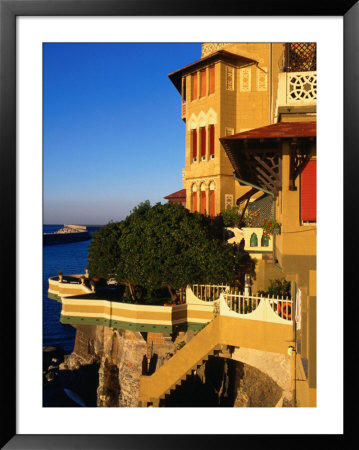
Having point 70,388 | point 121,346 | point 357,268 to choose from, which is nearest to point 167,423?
point 357,268

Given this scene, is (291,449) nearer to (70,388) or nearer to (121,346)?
(121,346)

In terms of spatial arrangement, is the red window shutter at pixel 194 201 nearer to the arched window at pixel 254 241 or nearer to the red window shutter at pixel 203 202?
the red window shutter at pixel 203 202

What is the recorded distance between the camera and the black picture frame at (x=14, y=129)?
552 centimetres

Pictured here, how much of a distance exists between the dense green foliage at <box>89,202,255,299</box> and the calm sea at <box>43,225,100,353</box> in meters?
2.53

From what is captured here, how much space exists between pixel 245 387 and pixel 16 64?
13.1 meters

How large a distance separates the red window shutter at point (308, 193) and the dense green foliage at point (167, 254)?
755cm

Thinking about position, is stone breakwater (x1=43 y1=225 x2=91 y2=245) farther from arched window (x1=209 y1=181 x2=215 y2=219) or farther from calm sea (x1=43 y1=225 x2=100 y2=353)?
arched window (x1=209 y1=181 x2=215 y2=219)

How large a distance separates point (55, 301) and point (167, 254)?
45506 millimetres

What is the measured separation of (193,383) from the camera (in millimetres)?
17531

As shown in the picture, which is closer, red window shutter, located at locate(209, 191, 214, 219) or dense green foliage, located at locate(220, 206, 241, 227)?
dense green foliage, located at locate(220, 206, 241, 227)

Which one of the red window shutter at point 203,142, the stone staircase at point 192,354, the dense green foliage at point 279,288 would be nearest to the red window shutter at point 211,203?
the red window shutter at point 203,142

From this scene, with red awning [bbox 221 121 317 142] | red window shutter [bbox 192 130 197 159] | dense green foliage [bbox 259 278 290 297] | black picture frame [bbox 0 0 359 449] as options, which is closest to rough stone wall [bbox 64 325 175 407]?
dense green foliage [bbox 259 278 290 297]

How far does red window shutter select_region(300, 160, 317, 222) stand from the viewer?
298 inches

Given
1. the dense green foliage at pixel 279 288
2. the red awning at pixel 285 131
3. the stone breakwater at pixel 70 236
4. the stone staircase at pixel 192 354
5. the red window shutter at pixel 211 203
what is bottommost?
the stone staircase at pixel 192 354
